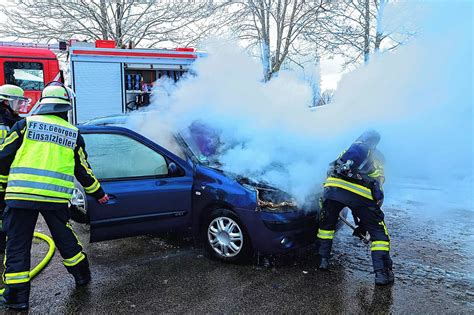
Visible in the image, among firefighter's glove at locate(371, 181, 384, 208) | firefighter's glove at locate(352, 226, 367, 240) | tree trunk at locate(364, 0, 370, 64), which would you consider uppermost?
tree trunk at locate(364, 0, 370, 64)

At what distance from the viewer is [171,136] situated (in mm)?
4500

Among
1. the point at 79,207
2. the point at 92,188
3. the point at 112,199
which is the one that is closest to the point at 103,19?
the point at 79,207

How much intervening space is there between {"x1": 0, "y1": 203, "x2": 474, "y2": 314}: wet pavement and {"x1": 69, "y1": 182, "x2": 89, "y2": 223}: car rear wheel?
1.72ft

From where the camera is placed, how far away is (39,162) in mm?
3203

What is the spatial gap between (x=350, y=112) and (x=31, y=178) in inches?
123

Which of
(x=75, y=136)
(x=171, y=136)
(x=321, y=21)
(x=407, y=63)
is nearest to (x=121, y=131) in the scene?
(x=171, y=136)

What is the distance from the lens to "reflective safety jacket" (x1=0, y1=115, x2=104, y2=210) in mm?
3184

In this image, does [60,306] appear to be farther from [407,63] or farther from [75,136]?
[407,63]

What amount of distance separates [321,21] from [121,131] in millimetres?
10649

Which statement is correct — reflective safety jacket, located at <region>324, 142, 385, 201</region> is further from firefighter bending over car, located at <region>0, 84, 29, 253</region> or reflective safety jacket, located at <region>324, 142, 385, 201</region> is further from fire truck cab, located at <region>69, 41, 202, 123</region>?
fire truck cab, located at <region>69, 41, 202, 123</region>

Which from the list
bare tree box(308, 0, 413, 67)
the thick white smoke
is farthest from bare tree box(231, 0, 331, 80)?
the thick white smoke

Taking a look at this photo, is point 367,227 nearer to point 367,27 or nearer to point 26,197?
point 26,197

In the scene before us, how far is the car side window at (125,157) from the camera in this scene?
4.26 meters

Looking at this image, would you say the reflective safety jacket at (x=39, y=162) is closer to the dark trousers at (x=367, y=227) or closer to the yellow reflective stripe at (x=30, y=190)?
the yellow reflective stripe at (x=30, y=190)
